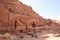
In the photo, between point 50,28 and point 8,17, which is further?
point 50,28

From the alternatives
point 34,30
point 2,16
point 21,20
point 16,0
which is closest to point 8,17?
point 2,16

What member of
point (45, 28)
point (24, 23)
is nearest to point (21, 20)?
point (24, 23)

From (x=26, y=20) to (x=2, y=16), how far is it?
6683 mm

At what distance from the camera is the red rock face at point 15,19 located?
32.4m

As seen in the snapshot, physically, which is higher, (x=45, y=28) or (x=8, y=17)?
(x=8, y=17)

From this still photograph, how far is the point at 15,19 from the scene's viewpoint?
3453 centimetres

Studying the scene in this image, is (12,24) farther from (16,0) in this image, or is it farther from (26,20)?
(16,0)

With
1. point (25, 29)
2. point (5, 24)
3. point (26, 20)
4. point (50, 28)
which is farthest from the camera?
point (50, 28)

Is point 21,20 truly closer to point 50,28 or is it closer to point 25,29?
point 25,29

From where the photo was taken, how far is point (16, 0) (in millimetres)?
41938

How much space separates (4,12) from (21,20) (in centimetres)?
470

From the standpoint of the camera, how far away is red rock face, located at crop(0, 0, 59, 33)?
32.4 m

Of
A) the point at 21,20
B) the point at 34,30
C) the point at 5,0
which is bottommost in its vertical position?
the point at 34,30

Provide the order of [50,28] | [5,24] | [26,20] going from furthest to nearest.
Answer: [50,28] → [26,20] → [5,24]
